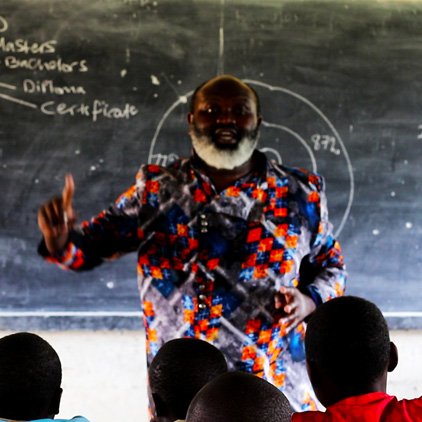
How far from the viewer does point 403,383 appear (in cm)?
369

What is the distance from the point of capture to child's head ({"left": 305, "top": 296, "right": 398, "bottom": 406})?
151cm

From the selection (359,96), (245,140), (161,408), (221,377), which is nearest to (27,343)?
(161,408)

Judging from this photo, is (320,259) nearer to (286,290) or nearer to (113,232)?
(286,290)

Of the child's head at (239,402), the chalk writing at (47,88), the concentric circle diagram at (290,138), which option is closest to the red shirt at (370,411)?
the child's head at (239,402)

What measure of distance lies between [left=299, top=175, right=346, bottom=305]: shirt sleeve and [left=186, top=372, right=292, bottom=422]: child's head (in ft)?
3.14

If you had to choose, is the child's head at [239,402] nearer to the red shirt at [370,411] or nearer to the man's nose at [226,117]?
the red shirt at [370,411]

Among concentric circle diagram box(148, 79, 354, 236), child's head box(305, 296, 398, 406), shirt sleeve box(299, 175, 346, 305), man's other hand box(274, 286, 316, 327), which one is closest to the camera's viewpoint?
child's head box(305, 296, 398, 406)

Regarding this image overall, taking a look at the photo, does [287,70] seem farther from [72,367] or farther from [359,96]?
[72,367]

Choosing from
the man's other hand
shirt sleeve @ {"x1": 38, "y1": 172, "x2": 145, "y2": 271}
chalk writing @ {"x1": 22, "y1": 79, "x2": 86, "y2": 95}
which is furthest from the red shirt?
chalk writing @ {"x1": 22, "y1": 79, "x2": 86, "y2": 95}

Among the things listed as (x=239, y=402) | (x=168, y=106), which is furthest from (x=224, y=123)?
(x=168, y=106)

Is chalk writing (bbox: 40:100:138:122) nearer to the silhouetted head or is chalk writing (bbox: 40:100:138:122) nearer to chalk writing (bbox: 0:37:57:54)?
chalk writing (bbox: 0:37:57:54)

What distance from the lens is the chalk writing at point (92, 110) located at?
12.2 ft

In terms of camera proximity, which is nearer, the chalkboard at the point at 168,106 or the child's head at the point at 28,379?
the child's head at the point at 28,379

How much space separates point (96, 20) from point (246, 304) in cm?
207
